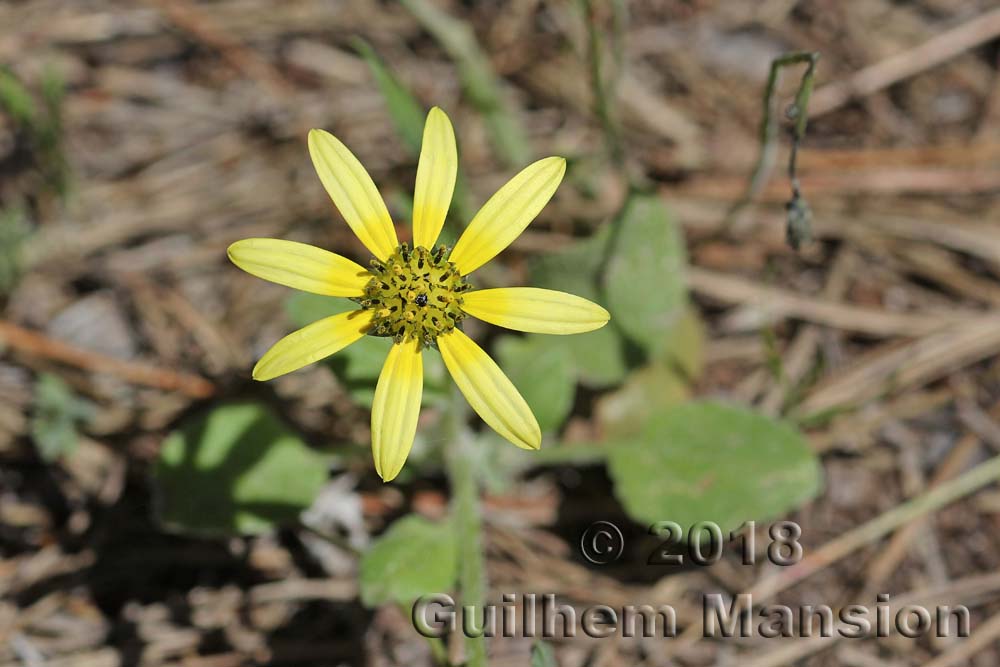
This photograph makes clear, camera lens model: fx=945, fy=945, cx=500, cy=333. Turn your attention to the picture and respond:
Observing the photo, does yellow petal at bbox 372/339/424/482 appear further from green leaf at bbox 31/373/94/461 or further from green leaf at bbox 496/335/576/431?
green leaf at bbox 31/373/94/461

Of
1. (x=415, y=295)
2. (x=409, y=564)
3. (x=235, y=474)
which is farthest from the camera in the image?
(x=235, y=474)

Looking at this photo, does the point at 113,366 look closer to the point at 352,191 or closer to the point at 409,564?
the point at 409,564

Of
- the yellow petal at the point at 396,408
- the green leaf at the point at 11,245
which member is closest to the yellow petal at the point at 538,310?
the yellow petal at the point at 396,408

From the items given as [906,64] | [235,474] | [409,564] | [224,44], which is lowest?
[409,564]

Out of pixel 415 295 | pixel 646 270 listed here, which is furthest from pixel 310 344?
pixel 646 270

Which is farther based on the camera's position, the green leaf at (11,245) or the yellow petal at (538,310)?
the green leaf at (11,245)

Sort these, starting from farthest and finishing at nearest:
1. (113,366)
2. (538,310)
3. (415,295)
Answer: (113,366) → (415,295) → (538,310)

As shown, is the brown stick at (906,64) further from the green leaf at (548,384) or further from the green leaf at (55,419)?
the green leaf at (55,419)

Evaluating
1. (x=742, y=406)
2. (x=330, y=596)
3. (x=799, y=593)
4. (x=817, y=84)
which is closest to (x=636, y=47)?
(x=817, y=84)
